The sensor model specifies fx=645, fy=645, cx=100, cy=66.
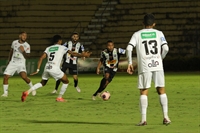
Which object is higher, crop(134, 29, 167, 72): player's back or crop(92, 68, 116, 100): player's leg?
crop(134, 29, 167, 72): player's back

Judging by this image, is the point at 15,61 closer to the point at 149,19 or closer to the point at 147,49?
the point at 147,49

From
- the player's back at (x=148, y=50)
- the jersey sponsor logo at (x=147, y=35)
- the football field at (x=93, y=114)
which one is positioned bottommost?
the football field at (x=93, y=114)

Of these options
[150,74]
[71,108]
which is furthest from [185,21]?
[150,74]

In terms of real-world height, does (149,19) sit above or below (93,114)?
above

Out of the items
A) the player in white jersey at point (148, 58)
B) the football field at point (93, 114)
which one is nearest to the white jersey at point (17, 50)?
the football field at point (93, 114)

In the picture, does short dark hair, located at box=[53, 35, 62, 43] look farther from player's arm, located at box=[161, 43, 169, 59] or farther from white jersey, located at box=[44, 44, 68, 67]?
player's arm, located at box=[161, 43, 169, 59]

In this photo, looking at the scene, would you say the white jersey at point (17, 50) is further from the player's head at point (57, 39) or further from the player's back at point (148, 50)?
the player's back at point (148, 50)

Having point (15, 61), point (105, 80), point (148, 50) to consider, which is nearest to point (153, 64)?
point (148, 50)

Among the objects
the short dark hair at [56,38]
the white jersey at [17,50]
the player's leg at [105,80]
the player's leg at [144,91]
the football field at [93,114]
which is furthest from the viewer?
the white jersey at [17,50]

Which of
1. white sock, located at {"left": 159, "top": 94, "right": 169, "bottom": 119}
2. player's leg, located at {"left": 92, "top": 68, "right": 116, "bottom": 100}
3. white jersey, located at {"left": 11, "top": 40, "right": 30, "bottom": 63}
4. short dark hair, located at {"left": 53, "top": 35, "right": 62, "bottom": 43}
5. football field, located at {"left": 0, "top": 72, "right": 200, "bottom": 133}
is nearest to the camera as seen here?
football field, located at {"left": 0, "top": 72, "right": 200, "bottom": 133}

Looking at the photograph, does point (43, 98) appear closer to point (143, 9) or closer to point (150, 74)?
point (150, 74)

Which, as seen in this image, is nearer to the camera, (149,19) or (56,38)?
(149,19)

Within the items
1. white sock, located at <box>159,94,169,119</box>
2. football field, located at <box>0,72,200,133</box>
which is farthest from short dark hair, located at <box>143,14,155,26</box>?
A: football field, located at <box>0,72,200,133</box>

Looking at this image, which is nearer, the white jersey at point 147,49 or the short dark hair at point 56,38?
the white jersey at point 147,49
